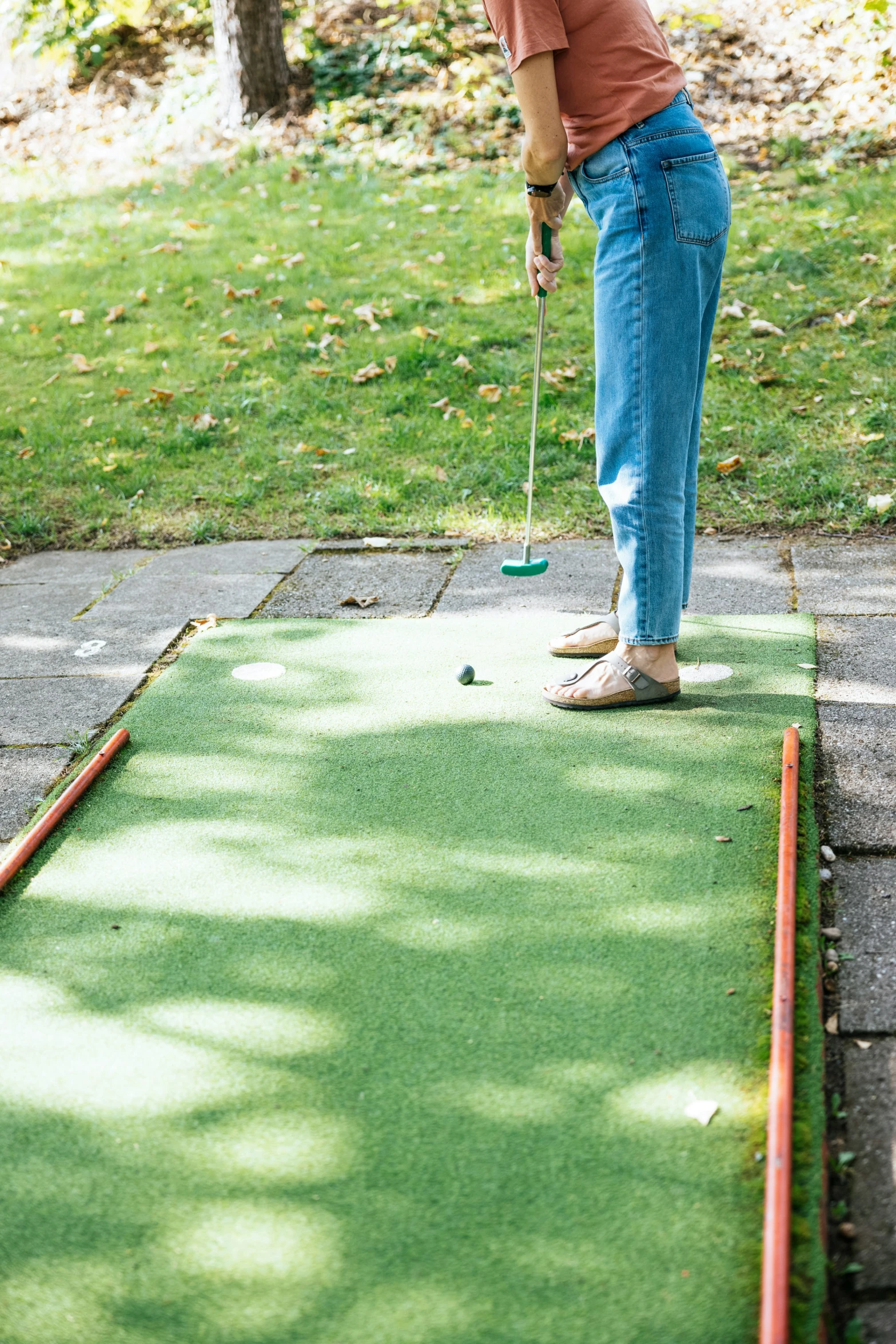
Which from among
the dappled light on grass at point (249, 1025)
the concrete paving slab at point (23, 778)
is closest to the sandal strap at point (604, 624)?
the concrete paving slab at point (23, 778)

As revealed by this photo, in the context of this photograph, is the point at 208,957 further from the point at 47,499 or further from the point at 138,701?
the point at 47,499

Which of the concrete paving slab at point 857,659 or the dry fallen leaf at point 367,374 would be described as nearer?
the concrete paving slab at point 857,659

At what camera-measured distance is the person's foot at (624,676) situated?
283 cm

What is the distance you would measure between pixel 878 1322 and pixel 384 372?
491 cm

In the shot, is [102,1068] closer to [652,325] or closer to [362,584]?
[652,325]

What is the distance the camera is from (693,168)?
2.45 meters

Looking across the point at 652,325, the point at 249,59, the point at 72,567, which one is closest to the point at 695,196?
the point at 652,325

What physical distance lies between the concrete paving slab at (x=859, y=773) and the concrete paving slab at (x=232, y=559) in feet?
6.80

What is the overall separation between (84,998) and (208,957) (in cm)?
22

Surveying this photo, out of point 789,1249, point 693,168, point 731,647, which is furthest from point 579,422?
point 789,1249

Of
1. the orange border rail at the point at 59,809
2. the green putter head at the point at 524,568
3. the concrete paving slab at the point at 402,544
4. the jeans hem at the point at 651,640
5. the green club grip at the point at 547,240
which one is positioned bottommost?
the orange border rail at the point at 59,809

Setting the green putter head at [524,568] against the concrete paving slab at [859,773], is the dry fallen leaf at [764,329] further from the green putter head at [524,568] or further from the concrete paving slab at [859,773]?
the concrete paving slab at [859,773]

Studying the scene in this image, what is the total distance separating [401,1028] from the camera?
6.06ft

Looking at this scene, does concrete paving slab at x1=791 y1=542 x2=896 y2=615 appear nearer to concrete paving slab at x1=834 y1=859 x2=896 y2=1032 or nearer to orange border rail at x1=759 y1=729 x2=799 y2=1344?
orange border rail at x1=759 y1=729 x2=799 y2=1344
